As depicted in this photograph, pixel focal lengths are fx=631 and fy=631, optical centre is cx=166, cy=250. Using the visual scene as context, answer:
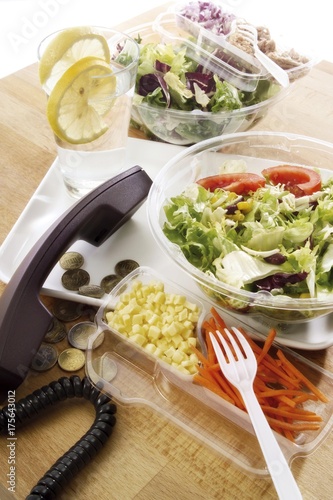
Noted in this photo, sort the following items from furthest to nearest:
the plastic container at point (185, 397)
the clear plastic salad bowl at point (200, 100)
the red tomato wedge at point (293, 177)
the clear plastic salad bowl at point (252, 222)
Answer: the clear plastic salad bowl at point (200, 100) < the red tomato wedge at point (293, 177) < the clear plastic salad bowl at point (252, 222) < the plastic container at point (185, 397)

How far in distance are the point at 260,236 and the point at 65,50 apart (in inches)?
22.1

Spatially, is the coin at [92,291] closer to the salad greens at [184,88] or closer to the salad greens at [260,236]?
the salad greens at [260,236]

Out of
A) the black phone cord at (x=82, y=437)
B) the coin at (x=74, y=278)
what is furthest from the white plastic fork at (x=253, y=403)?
the coin at (x=74, y=278)

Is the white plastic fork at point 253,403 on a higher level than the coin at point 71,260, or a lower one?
higher

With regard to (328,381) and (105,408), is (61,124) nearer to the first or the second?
(105,408)

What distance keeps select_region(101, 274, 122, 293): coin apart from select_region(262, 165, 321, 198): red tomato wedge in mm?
387

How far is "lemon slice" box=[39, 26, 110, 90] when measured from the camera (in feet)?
4.29

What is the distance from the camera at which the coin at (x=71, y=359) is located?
113 centimetres

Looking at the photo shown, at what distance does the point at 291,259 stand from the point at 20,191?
2.26ft

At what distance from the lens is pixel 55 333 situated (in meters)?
1.18

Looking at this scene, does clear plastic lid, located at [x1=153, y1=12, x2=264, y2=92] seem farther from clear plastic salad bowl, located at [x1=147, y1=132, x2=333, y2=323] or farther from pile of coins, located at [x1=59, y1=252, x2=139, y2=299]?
pile of coins, located at [x1=59, y1=252, x2=139, y2=299]

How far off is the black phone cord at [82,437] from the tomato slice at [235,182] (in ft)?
1.61

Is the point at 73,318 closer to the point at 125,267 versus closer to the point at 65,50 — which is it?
the point at 125,267

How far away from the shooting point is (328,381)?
1087 mm
